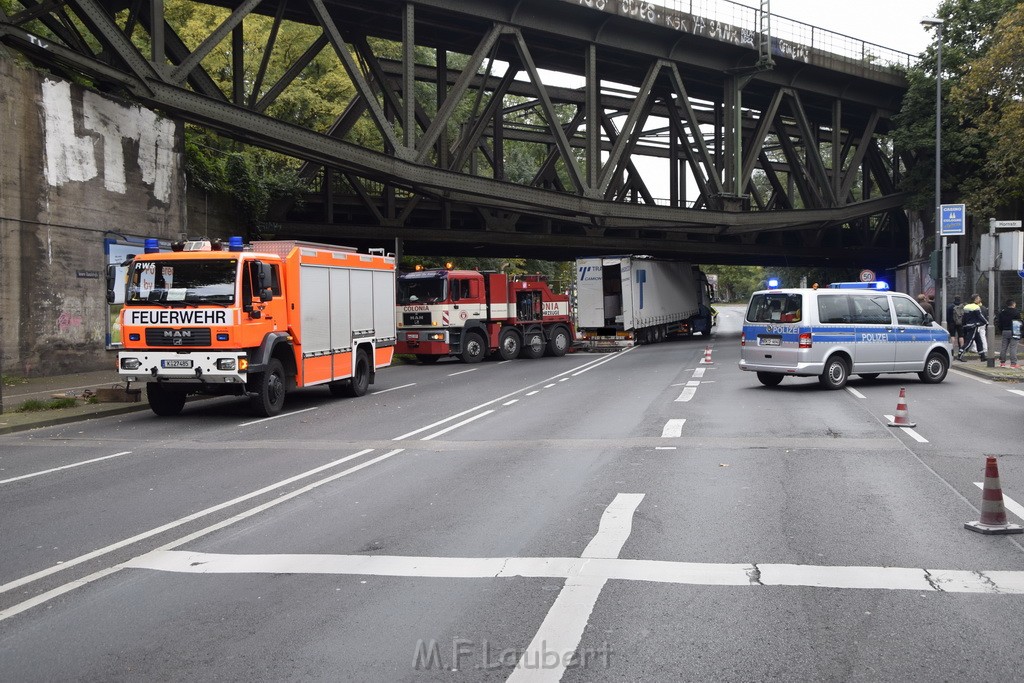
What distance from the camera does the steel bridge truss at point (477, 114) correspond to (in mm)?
21609

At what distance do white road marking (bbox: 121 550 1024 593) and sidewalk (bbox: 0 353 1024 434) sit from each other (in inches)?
384

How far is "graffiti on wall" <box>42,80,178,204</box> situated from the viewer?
20.5 meters

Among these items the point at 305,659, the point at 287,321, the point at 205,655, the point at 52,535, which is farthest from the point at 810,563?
the point at 287,321

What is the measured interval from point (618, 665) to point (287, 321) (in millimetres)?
13140

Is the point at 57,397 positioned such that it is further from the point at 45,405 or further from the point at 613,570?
the point at 613,570

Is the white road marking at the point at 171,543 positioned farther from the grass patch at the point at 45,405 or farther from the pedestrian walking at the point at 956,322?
the pedestrian walking at the point at 956,322

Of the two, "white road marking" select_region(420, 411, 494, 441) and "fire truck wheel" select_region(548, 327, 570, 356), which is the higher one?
"fire truck wheel" select_region(548, 327, 570, 356)

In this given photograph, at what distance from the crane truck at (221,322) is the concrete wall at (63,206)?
194 inches

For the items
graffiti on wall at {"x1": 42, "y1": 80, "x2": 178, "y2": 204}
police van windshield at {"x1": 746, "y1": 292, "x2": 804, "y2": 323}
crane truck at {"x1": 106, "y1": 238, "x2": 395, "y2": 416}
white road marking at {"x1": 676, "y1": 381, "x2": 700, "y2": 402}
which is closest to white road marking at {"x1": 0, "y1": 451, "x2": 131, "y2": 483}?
crane truck at {"x1": 106, "y1": 238, "x2": 395, "y2": 416}

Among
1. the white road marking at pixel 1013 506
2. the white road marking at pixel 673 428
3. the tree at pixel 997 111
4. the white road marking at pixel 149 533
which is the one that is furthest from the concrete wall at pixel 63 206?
the tree at pixel 997 111

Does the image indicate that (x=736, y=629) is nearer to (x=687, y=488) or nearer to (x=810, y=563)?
(x=810, y=563)

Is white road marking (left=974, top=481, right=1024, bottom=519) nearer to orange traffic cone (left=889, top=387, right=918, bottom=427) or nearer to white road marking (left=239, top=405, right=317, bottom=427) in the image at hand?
orange traffic cone (left=889, top=387, right=918, bottom=427)

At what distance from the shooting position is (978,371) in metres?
22.5

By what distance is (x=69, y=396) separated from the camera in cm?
1762
